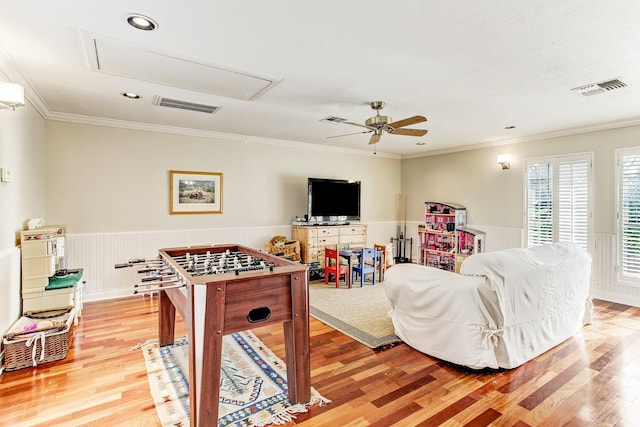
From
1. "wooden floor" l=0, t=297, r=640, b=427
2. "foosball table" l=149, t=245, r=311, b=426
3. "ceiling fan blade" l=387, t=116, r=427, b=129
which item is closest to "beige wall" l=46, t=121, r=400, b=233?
"wooden floor" l=0, t=297, r=640, b=427

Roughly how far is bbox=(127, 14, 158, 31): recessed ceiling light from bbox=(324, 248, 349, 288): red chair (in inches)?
151

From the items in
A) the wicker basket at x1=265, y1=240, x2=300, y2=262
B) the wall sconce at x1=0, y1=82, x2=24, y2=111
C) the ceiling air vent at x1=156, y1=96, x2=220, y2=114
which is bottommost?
the wicker basket at x1=265, y1=240, x2=300, y2=262

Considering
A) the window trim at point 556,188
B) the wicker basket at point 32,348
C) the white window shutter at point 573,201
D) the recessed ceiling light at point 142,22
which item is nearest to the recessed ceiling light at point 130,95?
the recessed ceiling light at point 142,22

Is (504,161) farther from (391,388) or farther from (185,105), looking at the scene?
(185,105)

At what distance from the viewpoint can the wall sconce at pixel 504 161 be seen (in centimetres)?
571

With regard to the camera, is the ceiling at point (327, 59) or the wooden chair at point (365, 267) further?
the wooden chair at point (365, 267)

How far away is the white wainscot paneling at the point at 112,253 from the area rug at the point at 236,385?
1.95 metres

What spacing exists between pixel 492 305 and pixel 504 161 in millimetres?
4021

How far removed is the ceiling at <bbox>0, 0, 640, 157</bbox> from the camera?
2.01 meters

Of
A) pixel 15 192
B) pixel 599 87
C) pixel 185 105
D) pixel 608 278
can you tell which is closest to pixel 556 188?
pixel 608 278

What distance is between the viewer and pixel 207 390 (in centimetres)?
186

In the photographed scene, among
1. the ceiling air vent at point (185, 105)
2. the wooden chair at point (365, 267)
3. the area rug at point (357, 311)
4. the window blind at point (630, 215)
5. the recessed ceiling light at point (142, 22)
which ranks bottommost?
the area rug at point (357, 311)

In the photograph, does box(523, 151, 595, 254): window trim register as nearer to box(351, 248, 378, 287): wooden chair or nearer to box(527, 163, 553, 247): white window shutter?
box(527, 163, 553, 247): white window shutter

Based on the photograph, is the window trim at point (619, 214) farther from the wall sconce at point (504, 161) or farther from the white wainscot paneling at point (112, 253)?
the white wainscot paneling at point (112, 253)
